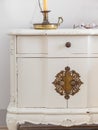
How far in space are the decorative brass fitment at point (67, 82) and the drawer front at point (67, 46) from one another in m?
0.11

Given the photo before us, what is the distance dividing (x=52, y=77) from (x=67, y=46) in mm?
207

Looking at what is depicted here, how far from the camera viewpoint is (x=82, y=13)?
2100 millimetres

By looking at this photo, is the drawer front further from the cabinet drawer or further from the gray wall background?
the gray wall background

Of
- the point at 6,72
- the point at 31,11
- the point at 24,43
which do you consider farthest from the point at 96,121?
the point at 31,11

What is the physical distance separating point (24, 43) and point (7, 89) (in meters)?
0.57

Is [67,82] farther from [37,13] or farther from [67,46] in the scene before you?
[37,13]

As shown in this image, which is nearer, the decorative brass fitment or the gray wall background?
the decorative brass fitment

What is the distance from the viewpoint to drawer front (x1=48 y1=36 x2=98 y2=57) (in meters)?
1.69

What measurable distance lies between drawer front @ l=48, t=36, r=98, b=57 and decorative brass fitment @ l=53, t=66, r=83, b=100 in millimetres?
114

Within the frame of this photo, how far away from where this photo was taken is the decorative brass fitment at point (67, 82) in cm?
172

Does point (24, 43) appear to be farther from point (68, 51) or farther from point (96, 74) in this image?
point (96, 74)

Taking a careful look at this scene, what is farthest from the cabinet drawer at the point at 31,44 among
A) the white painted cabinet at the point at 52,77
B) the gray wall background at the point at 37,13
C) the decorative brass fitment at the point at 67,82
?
the gray wall background at the point at 37,13

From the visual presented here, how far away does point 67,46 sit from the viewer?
1.68 meters

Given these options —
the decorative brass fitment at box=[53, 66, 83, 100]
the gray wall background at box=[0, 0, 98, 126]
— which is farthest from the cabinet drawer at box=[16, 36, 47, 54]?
the gray wall background at box=[0, 0, 98, 126]
